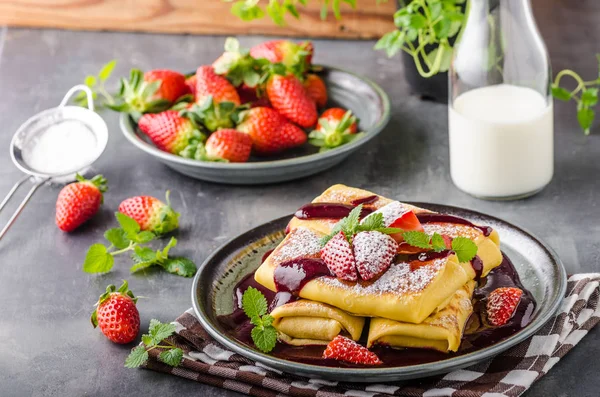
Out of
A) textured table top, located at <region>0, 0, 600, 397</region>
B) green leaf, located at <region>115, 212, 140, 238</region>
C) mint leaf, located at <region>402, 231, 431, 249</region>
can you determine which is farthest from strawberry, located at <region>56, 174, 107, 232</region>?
mint leaf, located at <region>402, 231, 431, 249</region>

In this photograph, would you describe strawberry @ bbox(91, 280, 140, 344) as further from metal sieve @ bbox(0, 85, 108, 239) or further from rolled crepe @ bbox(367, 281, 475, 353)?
metal sieve @ bbox(0, 85, 108, 239)

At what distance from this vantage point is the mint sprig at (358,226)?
1.36 meters

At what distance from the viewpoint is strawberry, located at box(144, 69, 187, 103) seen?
86.0 inches

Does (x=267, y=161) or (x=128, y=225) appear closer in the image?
(x=128, y=225)

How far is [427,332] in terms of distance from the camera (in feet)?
4.26

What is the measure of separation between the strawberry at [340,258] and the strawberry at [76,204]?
669mm

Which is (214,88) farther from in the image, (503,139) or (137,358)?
(137,358)

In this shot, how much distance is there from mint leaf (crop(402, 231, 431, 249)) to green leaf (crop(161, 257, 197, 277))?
1.54 ft

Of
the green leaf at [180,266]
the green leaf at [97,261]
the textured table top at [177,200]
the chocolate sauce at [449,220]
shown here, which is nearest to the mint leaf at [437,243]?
the chocolate sauce at [449,220]

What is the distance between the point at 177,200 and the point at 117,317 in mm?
532

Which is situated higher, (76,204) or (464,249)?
(464,249)

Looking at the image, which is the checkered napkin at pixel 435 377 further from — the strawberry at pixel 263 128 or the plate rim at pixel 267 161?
the strawberry at pixel 263 128

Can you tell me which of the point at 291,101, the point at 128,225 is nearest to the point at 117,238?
the point at 128,225

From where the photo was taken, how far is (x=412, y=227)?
1.41 metres
